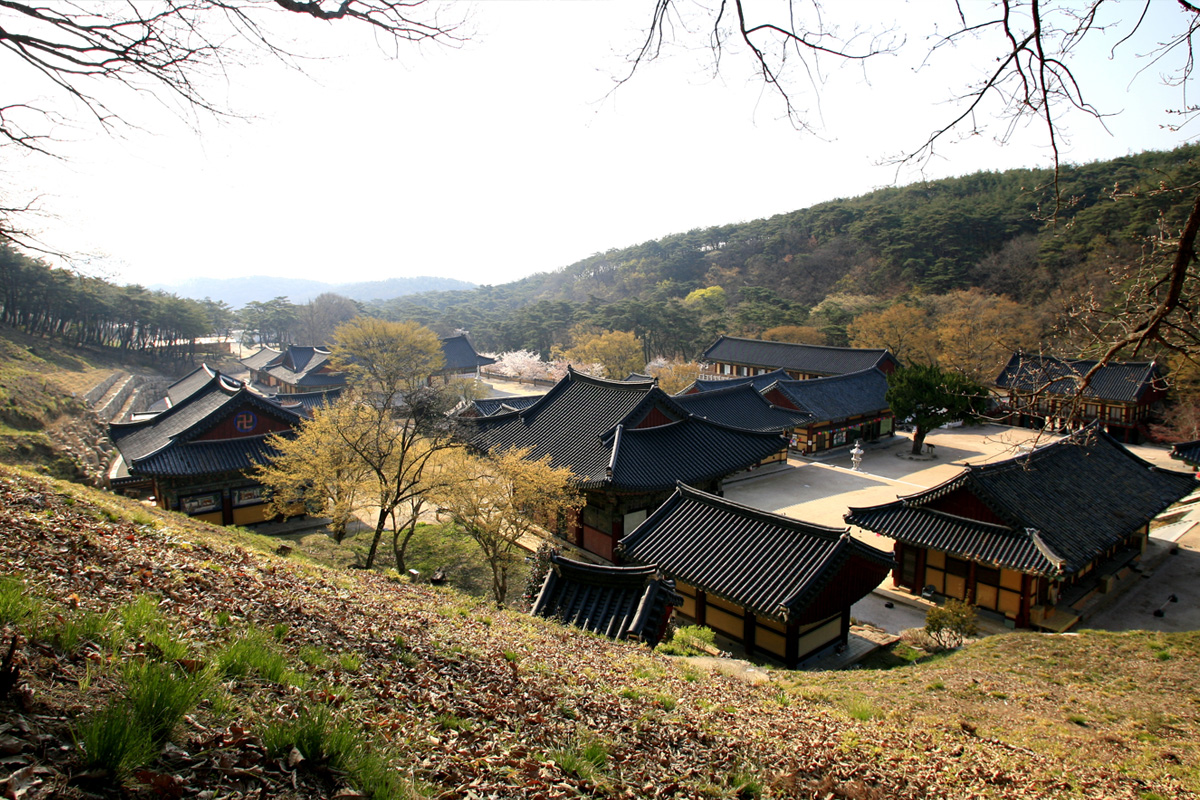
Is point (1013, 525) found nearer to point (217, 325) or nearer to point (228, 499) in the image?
point (228, 499)

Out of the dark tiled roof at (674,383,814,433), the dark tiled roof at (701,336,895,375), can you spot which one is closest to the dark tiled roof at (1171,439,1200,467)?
the dark tiled roof at (674,383,814,433)

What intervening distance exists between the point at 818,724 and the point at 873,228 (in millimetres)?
90803

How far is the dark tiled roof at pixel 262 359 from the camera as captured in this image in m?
68.6

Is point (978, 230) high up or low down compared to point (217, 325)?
up

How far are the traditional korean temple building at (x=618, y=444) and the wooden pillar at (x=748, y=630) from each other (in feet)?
19.8

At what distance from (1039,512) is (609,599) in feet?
44.1

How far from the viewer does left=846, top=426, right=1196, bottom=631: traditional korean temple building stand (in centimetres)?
1631

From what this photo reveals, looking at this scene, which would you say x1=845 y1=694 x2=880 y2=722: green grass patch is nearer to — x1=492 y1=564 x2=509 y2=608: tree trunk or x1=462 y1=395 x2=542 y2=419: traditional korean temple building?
x1=492 y1=564 x2=509 y2=608: tree trunk

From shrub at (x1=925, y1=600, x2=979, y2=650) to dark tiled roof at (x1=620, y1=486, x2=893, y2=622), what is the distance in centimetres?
150

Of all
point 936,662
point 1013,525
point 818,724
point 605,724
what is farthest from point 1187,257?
point 1013,525

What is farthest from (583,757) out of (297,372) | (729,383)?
(297,372)

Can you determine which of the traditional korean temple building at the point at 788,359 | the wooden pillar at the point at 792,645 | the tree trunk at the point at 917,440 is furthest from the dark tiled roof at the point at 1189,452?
the wooden pillar at the point at 792,645

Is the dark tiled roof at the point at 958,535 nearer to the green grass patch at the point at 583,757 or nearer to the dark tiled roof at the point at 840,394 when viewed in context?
the green grass patch at the point at 583,757

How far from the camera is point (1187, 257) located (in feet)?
18.0
